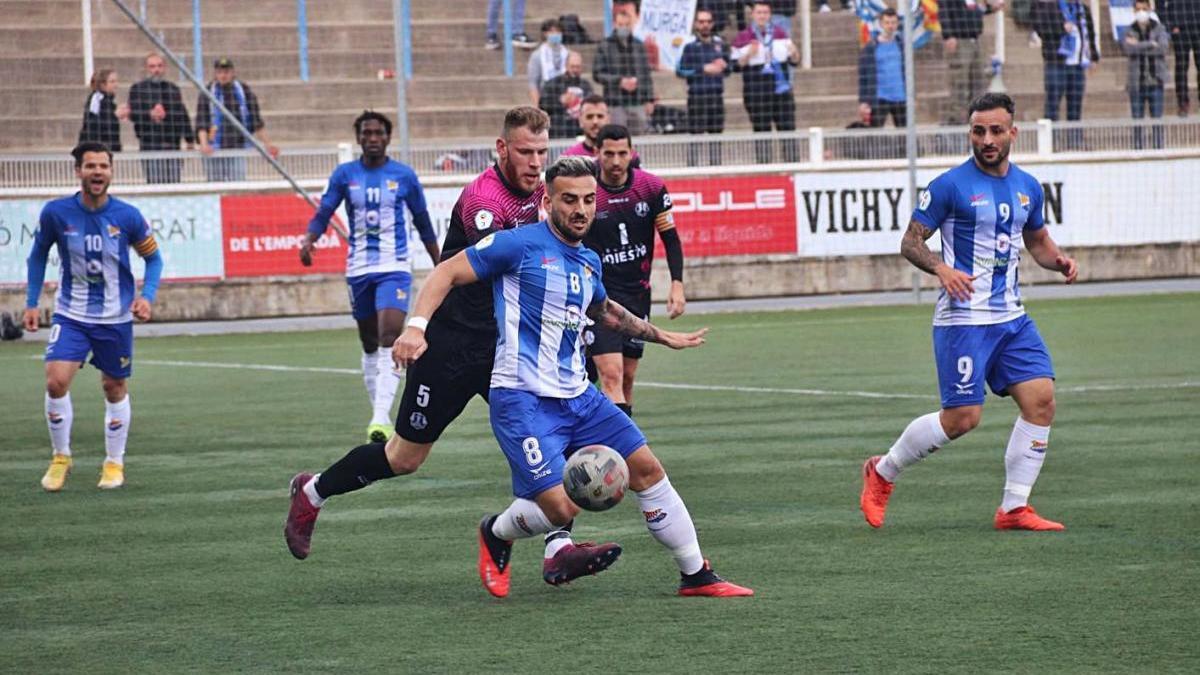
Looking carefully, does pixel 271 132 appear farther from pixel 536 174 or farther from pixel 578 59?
pixel 536 174

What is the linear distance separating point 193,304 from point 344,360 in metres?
4.98

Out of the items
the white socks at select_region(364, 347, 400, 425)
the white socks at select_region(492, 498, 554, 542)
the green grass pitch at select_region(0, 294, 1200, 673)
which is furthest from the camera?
the white socks at select_region(364, 347, 400, 425)

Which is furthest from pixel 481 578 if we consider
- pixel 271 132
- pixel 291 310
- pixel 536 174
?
pixel 271 132

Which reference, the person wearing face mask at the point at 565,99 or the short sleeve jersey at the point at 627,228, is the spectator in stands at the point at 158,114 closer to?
the person wearing face mask at the point at 565,99

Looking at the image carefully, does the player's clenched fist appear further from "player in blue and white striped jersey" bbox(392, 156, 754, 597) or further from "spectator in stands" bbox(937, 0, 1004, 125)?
"spectator in stands" bbox(937, 0, 1004, 125)

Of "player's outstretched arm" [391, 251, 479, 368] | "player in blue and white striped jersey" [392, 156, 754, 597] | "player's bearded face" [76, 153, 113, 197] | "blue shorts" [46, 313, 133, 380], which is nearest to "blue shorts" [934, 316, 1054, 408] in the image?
"player in blue and white striped jersey" [392, 156, 754, 597]

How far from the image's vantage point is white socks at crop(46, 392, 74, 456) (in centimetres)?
1173

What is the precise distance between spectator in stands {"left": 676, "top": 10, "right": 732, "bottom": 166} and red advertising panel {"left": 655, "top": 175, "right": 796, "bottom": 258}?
1.02 metres

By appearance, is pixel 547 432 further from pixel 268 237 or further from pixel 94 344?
pixel 268 237

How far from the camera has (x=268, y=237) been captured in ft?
78.3

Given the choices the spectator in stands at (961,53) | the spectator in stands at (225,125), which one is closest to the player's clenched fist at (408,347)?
the spectator in stands at (225,125)

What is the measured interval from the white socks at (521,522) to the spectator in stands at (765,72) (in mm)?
18112

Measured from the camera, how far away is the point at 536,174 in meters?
8.59

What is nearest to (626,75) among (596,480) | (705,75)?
(705,75)
